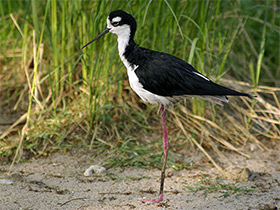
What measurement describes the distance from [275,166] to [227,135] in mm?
531

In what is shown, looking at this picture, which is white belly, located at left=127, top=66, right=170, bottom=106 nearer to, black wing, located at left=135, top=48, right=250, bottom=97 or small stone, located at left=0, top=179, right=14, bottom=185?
black wing, located at left=135, top=48, right=250, bottom=97

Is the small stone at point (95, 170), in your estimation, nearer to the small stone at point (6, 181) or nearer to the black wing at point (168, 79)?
the small stone at point (6, 181)

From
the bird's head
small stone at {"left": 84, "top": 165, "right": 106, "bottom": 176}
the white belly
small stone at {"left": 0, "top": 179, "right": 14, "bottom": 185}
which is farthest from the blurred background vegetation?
the white belly

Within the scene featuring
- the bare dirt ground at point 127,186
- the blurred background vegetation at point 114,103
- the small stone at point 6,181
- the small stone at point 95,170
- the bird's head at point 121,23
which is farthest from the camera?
the blurred background vegetation at point 114,103

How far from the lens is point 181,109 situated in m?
3.76

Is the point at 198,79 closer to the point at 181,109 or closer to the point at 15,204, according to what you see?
the point at 181,109

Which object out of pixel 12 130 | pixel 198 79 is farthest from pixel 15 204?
pixel 198 79

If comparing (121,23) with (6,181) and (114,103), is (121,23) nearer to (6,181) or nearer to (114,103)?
(114,103)

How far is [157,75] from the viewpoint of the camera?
2.76 metres

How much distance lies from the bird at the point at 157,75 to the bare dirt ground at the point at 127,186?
0.22 m

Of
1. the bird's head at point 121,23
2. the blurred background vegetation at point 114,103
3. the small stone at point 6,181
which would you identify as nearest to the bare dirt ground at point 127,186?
the small stone at point 6,181

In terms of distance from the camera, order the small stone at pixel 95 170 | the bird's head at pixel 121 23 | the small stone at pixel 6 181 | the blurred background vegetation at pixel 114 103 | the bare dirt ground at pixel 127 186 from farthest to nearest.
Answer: the blurred background vegetation at pixel 114 103 → the small stone at pixel 95 170 → the small stone at pixel 6 181 → the bird's head at pixel 121 23 → the bare dirt ground at pixel 127 186

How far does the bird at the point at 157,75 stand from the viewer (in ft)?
8.97

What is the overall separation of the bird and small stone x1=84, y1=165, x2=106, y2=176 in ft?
1.90
